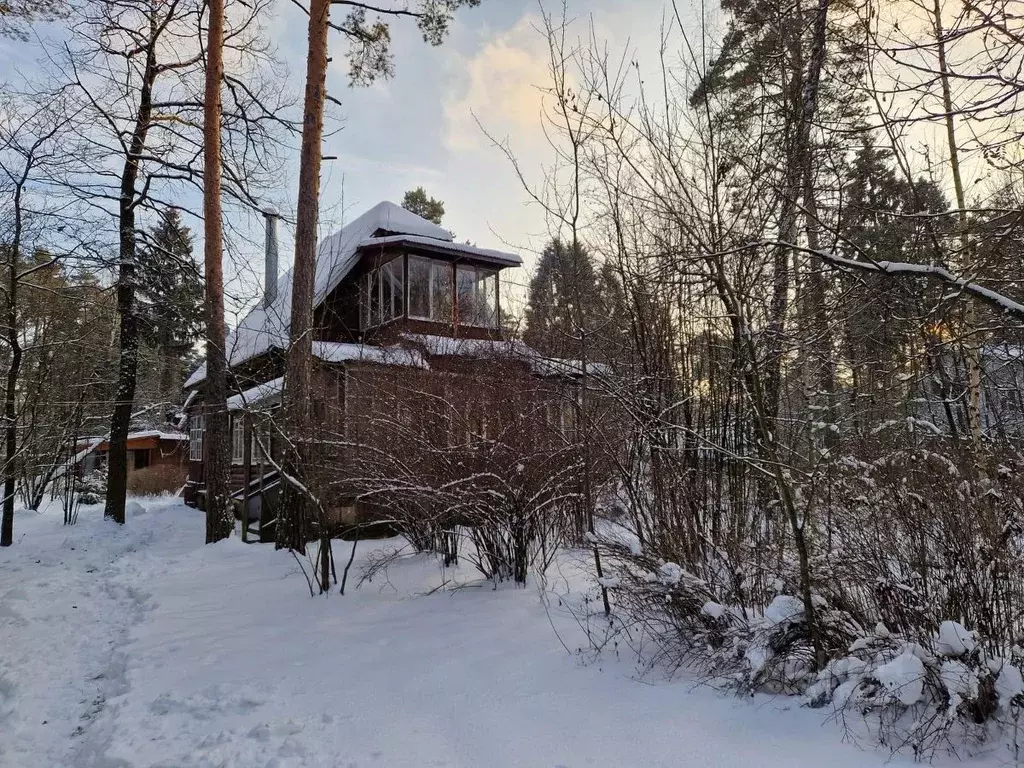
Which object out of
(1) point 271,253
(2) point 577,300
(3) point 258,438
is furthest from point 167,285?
(2) point 577,300

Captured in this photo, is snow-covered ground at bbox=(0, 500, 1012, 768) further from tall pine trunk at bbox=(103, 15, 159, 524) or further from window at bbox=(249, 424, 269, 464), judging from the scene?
tall pine trunk at bbox=(103, 15, 159, 524)

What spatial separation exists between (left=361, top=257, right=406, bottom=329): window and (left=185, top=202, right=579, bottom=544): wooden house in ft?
0.11

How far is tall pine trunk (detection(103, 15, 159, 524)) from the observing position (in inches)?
491

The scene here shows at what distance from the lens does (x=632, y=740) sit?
3055 mm

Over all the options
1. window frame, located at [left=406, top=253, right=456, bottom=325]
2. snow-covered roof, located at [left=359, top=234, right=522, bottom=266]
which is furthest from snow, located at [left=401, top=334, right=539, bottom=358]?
snow-covered roof, located at [left=359, top=234, right=522, bottom=266]

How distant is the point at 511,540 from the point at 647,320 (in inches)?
94.8

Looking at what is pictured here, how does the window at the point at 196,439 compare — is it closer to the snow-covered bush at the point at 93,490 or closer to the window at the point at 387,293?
the snow-covered bush at the point at 93,490

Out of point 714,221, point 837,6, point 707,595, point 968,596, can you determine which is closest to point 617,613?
point 707,595

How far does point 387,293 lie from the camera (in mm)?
14969

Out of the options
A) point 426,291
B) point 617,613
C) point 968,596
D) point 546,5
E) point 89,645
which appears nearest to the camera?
point 968,596

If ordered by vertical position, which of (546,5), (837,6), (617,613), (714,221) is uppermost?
(546,5)

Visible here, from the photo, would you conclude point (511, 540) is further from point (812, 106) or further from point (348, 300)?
point (348, 300)

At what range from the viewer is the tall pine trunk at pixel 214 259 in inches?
419

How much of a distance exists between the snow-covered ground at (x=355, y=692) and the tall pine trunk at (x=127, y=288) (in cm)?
653
